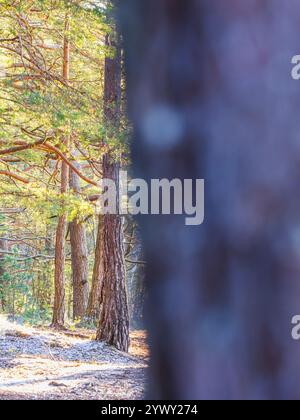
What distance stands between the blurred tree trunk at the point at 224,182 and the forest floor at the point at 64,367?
92 cm

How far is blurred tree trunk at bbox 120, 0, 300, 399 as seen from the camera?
325 mm

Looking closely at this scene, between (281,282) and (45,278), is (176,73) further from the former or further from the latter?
(45,278)

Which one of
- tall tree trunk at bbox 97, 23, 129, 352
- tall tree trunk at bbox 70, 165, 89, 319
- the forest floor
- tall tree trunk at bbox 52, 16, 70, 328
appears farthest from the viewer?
tall tree trunk at bbox 70, 165, 89, 319

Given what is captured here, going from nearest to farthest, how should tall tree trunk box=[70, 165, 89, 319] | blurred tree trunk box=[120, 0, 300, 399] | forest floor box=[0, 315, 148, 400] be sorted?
1. blurred tree trunk box=[120, 0, 300, 399]
2. forest floor box=[0, 315, 148, 400]
3. tall tree trunk box=[70, 165, 89, 319]

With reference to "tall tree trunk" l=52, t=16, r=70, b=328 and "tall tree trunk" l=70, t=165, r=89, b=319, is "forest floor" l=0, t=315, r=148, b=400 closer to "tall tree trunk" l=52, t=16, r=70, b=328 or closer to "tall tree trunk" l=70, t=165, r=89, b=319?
"tall tree trunk" l=52, t=16, r=70, b=328

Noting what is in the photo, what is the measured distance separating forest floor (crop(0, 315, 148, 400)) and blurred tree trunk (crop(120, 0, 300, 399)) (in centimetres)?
92

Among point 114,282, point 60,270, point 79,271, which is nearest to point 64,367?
point 114,282

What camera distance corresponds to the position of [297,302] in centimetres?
32

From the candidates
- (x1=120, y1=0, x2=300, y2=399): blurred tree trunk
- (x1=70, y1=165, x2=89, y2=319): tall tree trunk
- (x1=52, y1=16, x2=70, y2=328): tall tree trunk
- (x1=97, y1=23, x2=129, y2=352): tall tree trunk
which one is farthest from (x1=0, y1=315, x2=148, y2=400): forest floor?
(x1=70, y1=165, x2=89, y2=319): tall tree trunk

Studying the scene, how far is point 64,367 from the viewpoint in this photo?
285 centimetres

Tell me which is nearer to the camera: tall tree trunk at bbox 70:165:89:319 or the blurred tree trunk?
→ the blurred tree trunk

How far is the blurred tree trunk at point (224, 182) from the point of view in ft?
1.07

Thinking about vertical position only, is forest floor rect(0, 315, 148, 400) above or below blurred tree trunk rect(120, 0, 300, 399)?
below

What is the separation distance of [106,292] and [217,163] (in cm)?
353
